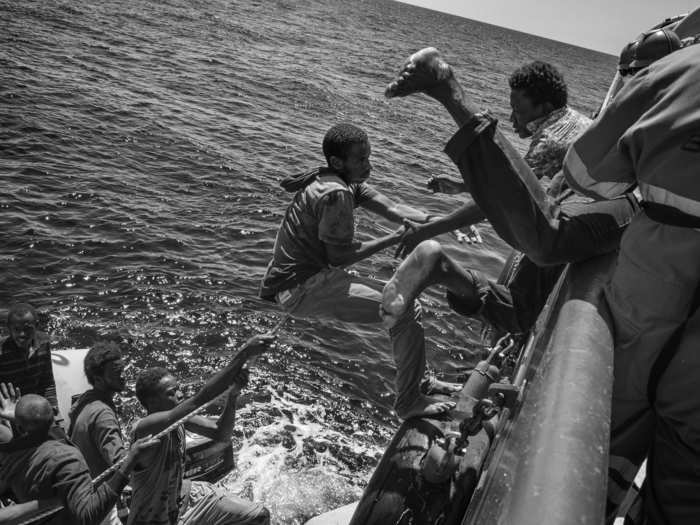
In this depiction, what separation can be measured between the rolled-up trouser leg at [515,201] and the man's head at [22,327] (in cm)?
569

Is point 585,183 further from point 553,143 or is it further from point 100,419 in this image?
point 100,419

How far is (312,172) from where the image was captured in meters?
5.16

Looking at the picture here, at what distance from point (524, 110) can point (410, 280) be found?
5.84ft

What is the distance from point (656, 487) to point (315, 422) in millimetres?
6593

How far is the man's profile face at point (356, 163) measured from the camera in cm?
499

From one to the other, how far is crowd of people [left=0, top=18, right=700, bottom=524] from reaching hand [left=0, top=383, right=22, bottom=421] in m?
0.03

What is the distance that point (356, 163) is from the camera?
16.5 ft

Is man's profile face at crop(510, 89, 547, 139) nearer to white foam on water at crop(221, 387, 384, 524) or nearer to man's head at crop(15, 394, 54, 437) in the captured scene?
man's head at crop(15, 394, 54, 437)

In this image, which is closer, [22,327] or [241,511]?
[241,511]

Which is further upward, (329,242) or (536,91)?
(536,91)

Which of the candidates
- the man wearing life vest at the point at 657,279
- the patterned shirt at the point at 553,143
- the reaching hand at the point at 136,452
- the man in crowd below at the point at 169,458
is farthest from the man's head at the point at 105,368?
the man wearing life vest at the point at 657,279

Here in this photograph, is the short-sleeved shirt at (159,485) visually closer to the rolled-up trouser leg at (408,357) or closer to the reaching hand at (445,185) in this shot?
the rolled-up trouser leg at (408,357)

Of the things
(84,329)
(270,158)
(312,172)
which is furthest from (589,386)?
(270,158)

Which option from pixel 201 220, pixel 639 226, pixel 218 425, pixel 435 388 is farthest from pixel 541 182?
pixel 201 220
